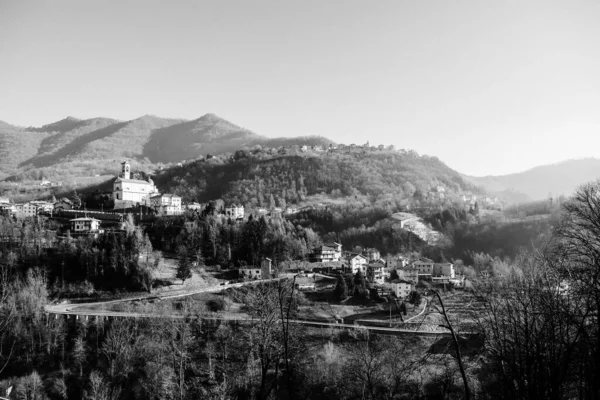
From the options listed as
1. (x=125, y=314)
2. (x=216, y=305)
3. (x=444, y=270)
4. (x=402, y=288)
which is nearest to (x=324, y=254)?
(x=402, y=288)

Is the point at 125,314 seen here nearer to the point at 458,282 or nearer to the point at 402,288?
the point at 402,288

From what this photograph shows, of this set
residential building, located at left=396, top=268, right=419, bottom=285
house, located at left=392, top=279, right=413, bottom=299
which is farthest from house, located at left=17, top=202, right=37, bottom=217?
residential building, located at left=396, top=268, right=419, bottom=285

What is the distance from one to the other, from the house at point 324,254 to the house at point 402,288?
10.9 m

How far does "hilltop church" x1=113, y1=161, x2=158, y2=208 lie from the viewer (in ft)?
188

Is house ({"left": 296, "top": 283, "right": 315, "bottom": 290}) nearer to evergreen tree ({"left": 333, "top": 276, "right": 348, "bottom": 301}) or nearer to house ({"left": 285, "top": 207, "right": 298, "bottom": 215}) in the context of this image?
evergreen tree ({"left": 333, "top": 276, "right": 348, "bottom": 301})

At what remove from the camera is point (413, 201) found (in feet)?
288

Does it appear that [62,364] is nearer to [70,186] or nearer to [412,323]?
[412,323]

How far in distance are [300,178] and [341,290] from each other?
6756 centimetres

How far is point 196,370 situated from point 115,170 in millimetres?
120007

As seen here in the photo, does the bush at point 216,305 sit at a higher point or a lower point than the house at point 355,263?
lower

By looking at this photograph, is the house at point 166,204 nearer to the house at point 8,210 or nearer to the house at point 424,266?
the house at point 8,210

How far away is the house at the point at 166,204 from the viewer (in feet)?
177

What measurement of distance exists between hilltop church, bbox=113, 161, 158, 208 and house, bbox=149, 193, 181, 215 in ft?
5.76

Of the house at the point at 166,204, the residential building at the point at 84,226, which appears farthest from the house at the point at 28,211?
the house at the point at 166,204
